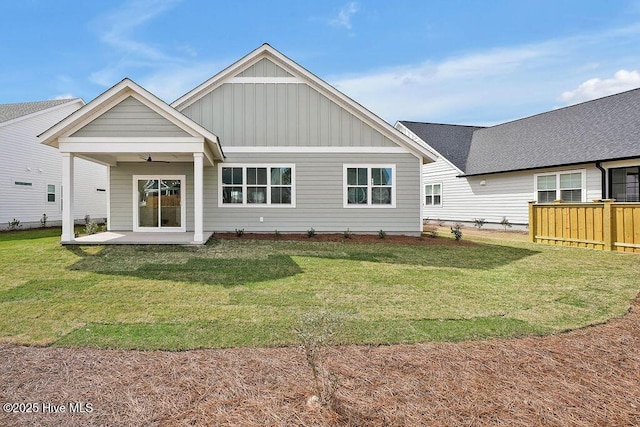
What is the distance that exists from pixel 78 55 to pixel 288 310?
17.7 metres

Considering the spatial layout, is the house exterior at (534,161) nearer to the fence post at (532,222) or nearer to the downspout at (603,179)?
the downspout at (603,179)

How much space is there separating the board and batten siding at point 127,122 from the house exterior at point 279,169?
326 cm

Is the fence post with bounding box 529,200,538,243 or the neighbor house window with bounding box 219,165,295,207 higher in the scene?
the neighbor house window with bounding box 219,165,295,207

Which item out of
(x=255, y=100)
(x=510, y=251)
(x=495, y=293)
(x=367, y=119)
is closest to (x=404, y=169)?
(x=367, y=119)

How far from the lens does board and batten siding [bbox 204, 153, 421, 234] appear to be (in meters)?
13.5

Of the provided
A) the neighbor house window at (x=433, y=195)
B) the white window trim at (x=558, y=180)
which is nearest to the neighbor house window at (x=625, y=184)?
the white window trim at (x=558, y=180)

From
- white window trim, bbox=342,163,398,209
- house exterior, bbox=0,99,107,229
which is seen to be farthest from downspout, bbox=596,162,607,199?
house exterior, bbox=0,99,107,229

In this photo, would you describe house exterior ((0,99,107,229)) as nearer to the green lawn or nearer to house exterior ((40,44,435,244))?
house exterior ((40,44,435,244))

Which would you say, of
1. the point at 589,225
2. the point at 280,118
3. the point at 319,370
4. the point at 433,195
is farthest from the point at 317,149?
the point at 433,195

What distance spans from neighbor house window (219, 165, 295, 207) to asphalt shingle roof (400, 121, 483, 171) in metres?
12.1

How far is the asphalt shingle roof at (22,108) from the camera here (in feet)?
61.4

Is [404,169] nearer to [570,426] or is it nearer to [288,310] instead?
[288,310]

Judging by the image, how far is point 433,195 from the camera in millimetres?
23172

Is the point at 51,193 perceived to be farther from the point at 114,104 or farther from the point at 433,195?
the point at 433,195
